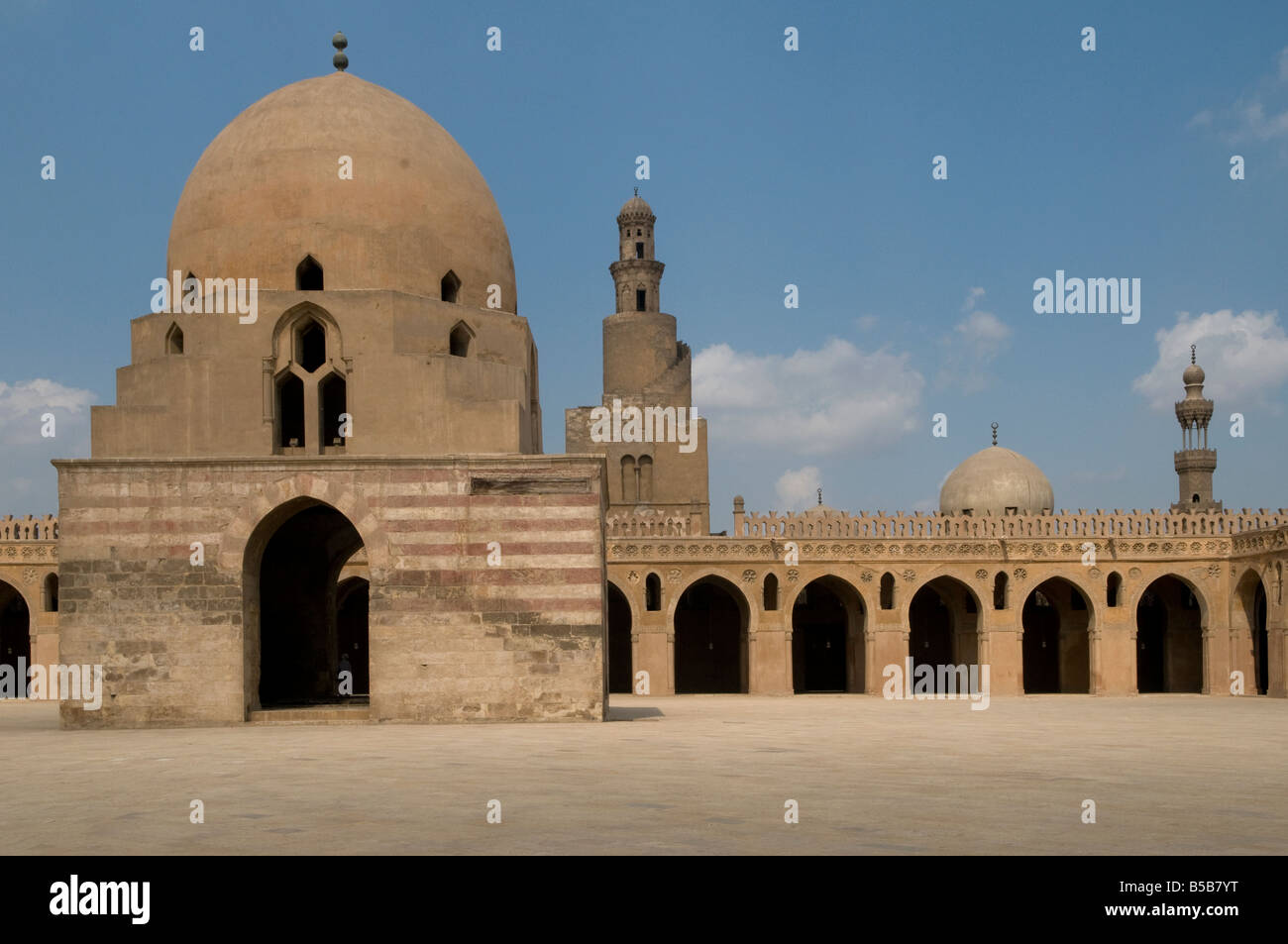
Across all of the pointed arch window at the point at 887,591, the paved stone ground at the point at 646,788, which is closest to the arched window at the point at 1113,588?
the pointed arch window at the point at 887,591

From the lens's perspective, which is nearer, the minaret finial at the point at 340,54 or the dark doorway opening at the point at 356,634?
the minaret finial at the point at 340,54

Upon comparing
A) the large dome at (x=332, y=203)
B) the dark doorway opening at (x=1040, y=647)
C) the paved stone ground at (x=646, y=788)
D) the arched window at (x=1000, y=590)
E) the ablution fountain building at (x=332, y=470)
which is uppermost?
the large dome at (x=332, y=203)

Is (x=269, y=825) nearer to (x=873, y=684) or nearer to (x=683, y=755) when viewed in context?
(x=683, y=755)

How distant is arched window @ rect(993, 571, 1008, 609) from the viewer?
111 feet

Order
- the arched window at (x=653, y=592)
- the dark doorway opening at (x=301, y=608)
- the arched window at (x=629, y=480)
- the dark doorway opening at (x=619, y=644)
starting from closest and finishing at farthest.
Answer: the dark doorway opening at (x=301, y=608) → the arched window at (x=653, y=592) → the dark doorway opening at (x=619, y=644) → the arched window at (x=629, y=480)

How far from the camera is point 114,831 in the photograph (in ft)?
28.6

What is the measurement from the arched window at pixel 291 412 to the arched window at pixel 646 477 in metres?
28.8

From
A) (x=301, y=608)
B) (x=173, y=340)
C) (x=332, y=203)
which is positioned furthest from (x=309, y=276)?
(x=301, y=608)

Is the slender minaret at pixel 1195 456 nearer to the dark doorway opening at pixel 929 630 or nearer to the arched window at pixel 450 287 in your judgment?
the dark doorway opening at pixel 929 630

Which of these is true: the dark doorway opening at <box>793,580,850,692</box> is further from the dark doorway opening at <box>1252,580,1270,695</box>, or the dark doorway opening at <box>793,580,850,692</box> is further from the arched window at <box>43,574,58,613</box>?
the arched window at <box>43,574,58,613</box>

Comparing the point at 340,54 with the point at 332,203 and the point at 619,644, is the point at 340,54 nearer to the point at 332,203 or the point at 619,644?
the point at 332,203

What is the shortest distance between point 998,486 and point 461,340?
2335 centimetres

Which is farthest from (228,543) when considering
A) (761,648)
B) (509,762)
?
(761,648)

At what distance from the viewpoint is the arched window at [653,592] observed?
3391 cm
